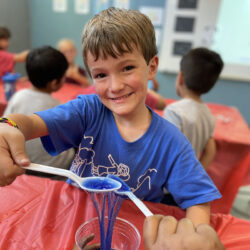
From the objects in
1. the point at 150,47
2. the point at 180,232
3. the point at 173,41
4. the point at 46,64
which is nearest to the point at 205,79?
the point at 150,47

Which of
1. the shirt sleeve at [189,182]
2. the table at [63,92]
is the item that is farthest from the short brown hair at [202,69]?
the shirt sleeve at [189,182]

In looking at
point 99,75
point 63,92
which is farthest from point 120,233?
point 63,92

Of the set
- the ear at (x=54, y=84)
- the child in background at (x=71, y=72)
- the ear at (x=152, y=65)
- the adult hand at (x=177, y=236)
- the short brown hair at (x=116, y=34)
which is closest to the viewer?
the adult hand at (x=177, y=236)

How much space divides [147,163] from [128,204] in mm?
140

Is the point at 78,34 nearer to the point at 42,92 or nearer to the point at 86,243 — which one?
the point at 42,92

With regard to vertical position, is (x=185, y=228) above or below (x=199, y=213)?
above

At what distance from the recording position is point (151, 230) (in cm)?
41

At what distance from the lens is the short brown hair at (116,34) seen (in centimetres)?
63

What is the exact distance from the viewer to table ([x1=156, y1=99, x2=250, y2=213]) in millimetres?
1511

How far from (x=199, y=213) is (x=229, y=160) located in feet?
3.59

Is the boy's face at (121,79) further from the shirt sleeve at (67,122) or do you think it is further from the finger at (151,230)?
the finger at (151,230)

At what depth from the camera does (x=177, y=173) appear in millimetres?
713

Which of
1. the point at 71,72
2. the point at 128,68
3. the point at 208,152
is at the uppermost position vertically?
the point at 128,68

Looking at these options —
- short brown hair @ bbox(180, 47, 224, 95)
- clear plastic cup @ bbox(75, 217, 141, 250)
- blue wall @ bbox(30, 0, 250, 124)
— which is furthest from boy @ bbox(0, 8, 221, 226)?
blue wall @ bbox(30, 0, 250, 124)
